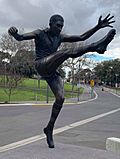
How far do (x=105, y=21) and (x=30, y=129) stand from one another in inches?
267

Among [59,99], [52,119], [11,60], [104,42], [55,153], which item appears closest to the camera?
[104,42]

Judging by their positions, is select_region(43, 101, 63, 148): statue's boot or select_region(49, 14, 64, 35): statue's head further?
select_region(43, 101, 63, 148): statue's boot

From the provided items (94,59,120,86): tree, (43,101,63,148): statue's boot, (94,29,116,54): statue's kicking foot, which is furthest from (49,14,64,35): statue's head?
(94,59,120,86): tree

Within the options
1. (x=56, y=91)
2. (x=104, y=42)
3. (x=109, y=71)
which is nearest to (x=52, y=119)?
(x=56, y=91)

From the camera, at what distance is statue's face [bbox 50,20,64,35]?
5.65m

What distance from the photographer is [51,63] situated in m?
5.48

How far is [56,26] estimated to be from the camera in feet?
18.7

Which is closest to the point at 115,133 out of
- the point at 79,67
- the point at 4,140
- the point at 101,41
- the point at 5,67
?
the point at 4,140

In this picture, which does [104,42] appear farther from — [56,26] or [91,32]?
[56,26]

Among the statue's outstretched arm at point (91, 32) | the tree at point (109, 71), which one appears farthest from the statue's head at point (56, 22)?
the tree at point (109, 71)

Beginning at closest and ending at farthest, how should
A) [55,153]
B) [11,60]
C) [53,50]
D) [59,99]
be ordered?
[55,153]
[59,99]
[53,50]
[11,60]

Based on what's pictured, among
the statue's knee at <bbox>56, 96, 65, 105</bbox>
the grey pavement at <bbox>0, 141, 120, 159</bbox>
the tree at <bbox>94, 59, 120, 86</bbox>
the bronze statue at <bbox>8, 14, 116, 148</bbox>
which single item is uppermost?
the tree at <bbox>94, 59, 120, 86</bbox>

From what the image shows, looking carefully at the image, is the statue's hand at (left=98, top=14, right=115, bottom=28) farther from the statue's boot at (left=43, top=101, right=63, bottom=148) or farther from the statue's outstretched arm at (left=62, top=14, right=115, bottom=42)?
the statue's boot at (left=43, top=101, right=63, bottom=148)

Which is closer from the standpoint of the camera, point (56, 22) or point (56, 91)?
point (56, 22)
